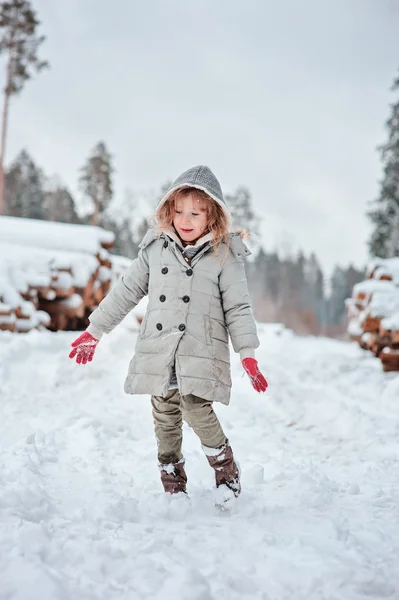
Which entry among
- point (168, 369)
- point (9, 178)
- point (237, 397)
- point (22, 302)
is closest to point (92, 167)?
point (9, 178)

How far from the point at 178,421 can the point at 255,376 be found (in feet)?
1.81

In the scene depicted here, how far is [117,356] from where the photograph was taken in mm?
6082

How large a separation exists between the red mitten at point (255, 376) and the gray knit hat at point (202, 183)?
86cm

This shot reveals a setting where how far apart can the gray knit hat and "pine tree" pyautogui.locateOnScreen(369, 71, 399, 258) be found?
1720cm

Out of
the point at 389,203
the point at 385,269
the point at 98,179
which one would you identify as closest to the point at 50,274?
the point at 385,269

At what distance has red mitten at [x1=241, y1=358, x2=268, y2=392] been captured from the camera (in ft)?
7.52

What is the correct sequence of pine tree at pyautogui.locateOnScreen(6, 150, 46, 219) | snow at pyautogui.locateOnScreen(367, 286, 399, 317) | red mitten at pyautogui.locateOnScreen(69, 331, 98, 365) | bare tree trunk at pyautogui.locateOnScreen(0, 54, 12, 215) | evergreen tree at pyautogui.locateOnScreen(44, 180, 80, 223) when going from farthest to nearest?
1. evergreen tree at pyautogui.locateOnScreen(44, 180, 80, 223)
2. pine tree at pyautogui.locateOnScreen(6, 150, 46, 219)
3. bare tree trunk at pyautogui.locateOnScreen(0, 54, 12, 215)
4. snow at pyautogui.locateOnScreen(367, 286, 399, 317)
5. red mitten at pyautogui.locateOnScreen(69, 331, 98, 365)

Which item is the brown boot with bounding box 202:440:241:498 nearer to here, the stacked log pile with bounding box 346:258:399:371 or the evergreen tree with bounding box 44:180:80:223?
the stacked log pile with bounding box 346:258:399:371

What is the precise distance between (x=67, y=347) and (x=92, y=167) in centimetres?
2744

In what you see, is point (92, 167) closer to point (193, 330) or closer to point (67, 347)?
point (67, 347)

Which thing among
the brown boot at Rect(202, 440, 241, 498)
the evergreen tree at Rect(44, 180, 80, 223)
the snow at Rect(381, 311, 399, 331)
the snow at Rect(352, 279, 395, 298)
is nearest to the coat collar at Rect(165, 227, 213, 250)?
the brown boot at Rect(202, 440, 241, 498)

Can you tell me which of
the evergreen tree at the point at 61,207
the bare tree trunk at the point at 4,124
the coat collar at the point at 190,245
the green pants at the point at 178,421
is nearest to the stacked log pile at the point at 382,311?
the green pants at the point at 178,421

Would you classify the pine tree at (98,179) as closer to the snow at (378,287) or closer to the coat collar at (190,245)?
the snow at (378,287)

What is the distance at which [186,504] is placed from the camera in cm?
221
